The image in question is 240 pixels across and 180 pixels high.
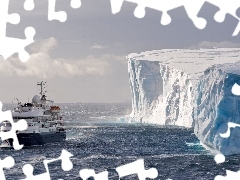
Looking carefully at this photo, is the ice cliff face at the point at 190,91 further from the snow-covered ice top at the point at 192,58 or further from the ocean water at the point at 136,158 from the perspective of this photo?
the ocean water at the point at 136,158

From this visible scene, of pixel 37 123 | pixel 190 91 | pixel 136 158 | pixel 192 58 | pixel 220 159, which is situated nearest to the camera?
pixel 220 159

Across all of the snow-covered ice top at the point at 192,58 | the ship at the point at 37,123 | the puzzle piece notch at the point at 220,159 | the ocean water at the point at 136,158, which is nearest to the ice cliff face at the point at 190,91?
the snow-covered ice top at the point at 192,58

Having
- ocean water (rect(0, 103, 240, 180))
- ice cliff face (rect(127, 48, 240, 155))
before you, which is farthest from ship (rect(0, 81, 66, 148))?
ice cliff face (rect(127, 48, 240, 155))

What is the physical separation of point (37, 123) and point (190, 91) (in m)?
27.6

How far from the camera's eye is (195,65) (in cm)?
8244

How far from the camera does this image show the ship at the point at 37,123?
56219mm

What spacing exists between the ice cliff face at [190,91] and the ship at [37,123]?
57.2 feet

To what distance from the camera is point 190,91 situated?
77.1 m

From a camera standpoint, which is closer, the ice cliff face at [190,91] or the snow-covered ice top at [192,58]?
the ice cliff face at [190,91]

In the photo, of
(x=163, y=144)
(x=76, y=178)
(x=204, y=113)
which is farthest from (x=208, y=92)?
(x=76, y=178)

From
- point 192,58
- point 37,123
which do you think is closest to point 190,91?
point 192,58

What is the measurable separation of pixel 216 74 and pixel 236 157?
28.6 ft

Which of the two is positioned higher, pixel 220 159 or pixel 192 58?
pixel 192 58

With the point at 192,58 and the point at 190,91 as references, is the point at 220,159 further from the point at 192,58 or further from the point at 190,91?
the point at 192,58
